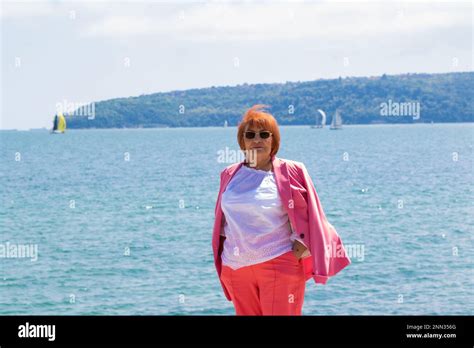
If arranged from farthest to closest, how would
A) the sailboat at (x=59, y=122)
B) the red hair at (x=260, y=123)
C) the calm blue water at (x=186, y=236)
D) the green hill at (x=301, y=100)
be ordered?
1. the sailboat at (x=59, y=122)
2. the green hill at (x=301, y=100)
3. the calm blue water at (x=186, y=236)
4. the red hair at (x=260, y=123)

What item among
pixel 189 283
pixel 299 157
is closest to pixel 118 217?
pixel 189 283

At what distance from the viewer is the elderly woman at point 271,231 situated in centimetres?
409

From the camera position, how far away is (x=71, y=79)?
291ft

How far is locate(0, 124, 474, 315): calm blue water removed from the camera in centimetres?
2000

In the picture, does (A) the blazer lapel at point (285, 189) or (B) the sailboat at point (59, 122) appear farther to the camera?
(B) the sailboat at point (59, 122)

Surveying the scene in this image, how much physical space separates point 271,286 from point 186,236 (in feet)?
83.1

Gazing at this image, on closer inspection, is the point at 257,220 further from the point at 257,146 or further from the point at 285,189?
the point at 257,146

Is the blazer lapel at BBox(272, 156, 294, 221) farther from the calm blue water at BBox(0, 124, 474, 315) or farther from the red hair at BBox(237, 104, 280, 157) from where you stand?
the calm blue water at BBox(0, 124, 474, 315)

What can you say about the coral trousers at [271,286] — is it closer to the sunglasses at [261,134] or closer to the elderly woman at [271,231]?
the elderly woman at [271,231]

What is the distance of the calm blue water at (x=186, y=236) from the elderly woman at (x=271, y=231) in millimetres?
13280

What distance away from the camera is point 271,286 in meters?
4.14

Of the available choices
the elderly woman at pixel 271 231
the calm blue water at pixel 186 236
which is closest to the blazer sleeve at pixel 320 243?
the elderly woman at pixel 271 231

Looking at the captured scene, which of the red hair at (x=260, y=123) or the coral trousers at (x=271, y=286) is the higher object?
the red hair at (x=260, y=123)
